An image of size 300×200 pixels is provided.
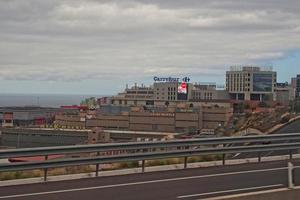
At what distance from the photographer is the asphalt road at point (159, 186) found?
1073cm

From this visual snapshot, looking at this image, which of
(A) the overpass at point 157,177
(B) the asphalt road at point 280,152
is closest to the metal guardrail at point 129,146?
(A) the overpass at point 157,177

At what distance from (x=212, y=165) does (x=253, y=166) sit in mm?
1088

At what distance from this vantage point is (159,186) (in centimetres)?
1197

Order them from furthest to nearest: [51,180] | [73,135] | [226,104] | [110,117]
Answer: [226,104] → [110,117] → [73,135] → [51,180]

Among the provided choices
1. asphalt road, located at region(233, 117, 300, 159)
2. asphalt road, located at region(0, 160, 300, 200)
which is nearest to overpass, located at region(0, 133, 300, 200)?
asphalt road, located at region(0, 160, 300, 200)

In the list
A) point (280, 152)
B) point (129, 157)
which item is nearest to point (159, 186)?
point (129, 157)

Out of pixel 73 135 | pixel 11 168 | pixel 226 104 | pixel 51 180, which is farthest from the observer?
pixel 226 104

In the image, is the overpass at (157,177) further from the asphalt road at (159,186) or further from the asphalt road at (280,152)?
the asphalt road at (280,152)

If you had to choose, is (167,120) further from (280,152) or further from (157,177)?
(157,177)

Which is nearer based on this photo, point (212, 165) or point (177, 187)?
point (177, 187)

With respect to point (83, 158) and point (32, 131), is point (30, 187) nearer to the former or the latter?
point (83, 158)

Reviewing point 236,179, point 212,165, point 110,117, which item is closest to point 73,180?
point 236,179

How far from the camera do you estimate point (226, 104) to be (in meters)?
195

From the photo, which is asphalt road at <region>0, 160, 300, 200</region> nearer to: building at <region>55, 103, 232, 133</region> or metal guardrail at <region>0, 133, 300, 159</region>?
metal guardrail at <region>0, 133, 300, 159</region>
